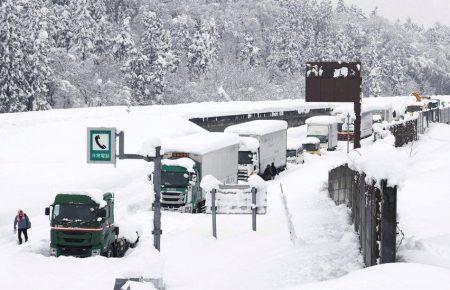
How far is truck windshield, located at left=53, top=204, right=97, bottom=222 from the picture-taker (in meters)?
20.0

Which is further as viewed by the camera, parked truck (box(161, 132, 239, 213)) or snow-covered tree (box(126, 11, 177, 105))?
snow-covered tree (box(126, 11, 177, 105))

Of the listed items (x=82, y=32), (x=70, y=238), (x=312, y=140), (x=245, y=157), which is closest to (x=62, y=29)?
(x=82, y=32)

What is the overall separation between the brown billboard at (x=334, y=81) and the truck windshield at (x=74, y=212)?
1767 centimetres

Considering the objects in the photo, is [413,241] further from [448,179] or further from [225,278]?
[448,179]

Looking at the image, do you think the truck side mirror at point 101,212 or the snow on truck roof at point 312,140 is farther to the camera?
the snow on truck roof at point 312,140

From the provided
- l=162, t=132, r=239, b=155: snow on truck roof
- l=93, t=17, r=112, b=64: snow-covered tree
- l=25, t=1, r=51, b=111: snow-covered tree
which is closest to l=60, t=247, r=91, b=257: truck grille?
l=162, t=132, r=239, b=155: snow on truck roof

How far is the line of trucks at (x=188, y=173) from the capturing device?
2000 centimetres

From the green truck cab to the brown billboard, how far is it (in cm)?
935

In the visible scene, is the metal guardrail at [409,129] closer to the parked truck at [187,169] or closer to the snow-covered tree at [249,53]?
the parked truck at [187,169]

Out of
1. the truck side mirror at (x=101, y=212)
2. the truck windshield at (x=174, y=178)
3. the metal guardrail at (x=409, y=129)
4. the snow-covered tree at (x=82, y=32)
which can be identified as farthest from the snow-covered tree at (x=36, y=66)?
the truck side mirror at (x=101, y=212)

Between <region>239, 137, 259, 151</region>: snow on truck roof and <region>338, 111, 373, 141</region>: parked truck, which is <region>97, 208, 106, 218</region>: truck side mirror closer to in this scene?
<region>239, 137, 259, 151</region>: snow on truck roof

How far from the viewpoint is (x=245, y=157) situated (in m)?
39.2

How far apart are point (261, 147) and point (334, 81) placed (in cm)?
851

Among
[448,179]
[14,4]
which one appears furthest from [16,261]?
[14,4]
